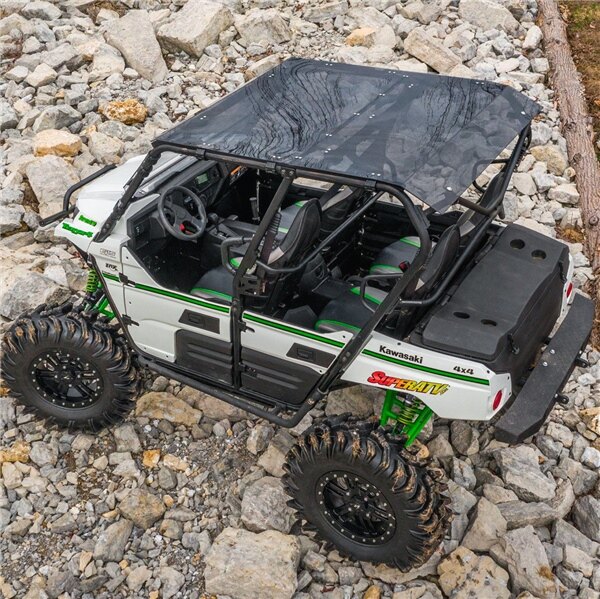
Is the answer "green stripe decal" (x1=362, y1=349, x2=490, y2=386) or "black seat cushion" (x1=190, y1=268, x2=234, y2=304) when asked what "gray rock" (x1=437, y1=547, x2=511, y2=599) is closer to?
"green stripe decal" (x1=362, y1=349, x2=490, y2=386)

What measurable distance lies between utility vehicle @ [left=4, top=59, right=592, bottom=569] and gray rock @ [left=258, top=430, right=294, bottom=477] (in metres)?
0.32

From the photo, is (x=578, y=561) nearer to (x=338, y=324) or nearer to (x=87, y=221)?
(x=338, y=324)

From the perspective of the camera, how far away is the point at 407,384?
394cm

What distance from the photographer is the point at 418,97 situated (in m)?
4.35

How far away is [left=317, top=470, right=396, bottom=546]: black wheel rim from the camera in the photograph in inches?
157

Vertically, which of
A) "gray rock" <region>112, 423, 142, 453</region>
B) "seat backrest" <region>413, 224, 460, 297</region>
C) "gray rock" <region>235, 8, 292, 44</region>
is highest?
"seat backrest" <region>413, 224, 460, 297</region>

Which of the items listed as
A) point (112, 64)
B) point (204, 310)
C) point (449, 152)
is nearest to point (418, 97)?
point (449, 152)

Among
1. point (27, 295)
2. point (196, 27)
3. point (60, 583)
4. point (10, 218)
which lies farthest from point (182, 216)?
point (196, 27)

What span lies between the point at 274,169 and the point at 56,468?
8.17ft

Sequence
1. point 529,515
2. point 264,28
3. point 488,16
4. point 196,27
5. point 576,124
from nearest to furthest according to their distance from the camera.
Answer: point 529,515
point 576,124
point 196,27
point 264,28
point 488,16

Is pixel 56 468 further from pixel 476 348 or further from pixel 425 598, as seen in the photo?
pixel 476 348

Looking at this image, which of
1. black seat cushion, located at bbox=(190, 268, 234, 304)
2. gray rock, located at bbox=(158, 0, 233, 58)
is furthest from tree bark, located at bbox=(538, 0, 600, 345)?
gray rock, located at bbox=(158, 0, 233, 58)

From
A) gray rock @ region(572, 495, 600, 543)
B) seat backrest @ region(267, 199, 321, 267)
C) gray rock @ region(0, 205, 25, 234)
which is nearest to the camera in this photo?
seat backrest @ region(267, 199, 321, 267)

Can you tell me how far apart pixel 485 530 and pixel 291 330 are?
1605mm
